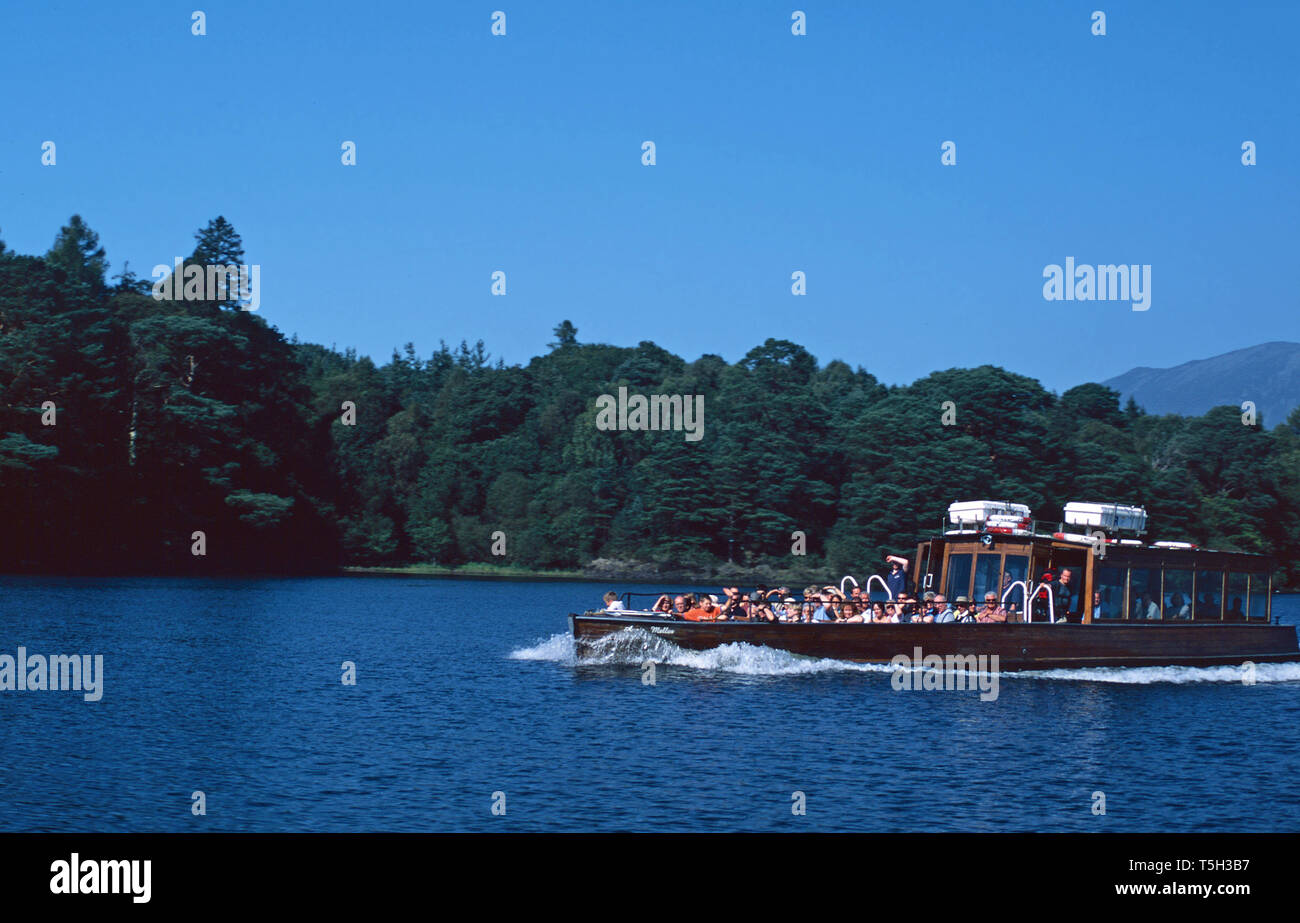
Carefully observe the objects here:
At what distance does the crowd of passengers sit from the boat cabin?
52 cm

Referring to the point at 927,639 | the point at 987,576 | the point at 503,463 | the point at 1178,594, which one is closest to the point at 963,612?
the point at 927,639

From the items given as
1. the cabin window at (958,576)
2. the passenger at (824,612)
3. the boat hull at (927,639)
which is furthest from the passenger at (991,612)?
the passenger at (824,612)

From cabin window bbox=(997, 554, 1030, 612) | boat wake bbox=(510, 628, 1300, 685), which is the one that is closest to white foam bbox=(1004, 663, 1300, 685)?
boat wake bbox=(510, 628, 1300, 685)

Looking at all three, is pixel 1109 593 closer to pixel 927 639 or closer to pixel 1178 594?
pixel 1178 594

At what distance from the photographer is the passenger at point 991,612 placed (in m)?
35.4

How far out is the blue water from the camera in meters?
20.7

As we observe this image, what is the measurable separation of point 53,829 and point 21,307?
74.4m

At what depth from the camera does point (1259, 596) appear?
40.2 m

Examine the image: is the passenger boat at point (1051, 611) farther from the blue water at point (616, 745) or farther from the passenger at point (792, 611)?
the passenger at point (792, 611)

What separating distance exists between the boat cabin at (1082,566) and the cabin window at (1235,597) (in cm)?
5

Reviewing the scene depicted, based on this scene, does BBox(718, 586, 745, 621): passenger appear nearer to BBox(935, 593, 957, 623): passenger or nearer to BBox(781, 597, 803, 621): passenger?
BBox(781, 597, 803, 621): passenger

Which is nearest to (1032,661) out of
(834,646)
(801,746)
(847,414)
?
(834,646)

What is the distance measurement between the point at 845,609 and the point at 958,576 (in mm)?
3687

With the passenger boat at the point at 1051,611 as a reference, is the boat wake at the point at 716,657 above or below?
below
